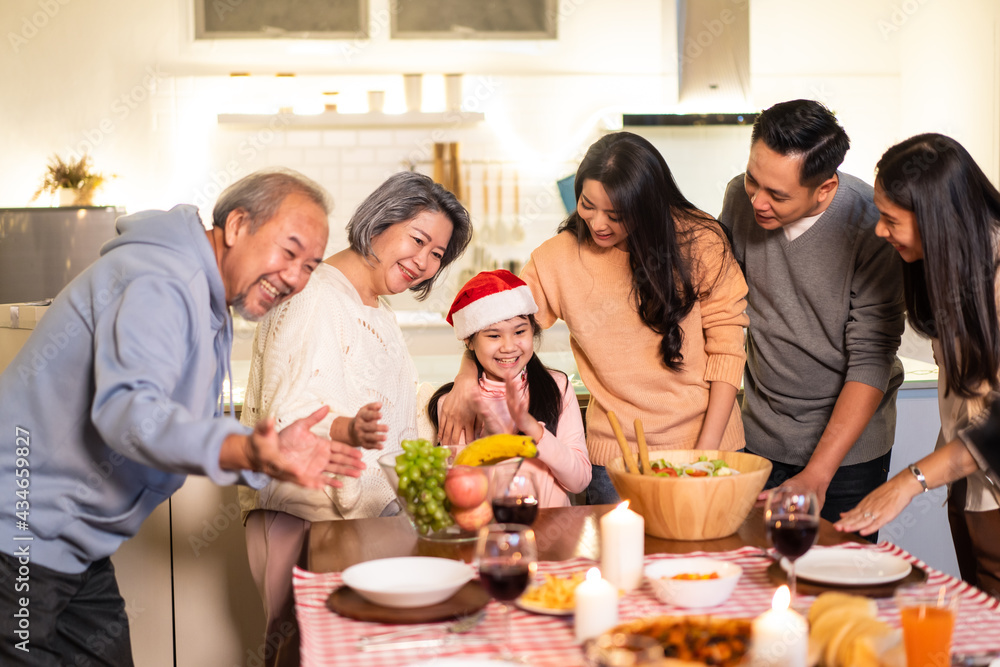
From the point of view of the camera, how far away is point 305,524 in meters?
1.90

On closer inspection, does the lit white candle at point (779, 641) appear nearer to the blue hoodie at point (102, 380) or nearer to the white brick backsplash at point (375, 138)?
the blue hoodie at point (102, 380)

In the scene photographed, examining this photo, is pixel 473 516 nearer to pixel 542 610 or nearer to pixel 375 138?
pixel 542 610

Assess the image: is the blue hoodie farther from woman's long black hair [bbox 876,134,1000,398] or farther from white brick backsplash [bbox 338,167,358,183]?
white brick backsplash [bbox 338,167,358,183]

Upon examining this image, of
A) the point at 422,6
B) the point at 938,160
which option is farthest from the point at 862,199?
the point at 422,6

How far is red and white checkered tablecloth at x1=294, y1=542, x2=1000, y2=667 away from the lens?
3.72ft

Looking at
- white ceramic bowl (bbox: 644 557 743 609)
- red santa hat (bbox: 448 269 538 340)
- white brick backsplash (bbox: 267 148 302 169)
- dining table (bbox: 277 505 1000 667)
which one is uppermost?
white brick backsplash (bbox: 267 148 302 169)

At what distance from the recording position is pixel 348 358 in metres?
1.82

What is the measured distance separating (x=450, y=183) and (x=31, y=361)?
3.89 meters

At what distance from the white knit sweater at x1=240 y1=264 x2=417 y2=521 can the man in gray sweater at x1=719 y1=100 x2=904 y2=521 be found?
3.03ft

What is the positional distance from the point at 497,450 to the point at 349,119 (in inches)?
144

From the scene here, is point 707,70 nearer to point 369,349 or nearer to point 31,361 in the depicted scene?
point 369,349

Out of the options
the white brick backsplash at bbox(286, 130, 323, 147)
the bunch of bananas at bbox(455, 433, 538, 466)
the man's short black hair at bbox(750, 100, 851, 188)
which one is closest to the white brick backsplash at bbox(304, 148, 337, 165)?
the white brick backsplash at bbox(286, 130, 323, 147)

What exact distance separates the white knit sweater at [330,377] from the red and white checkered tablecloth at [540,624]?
40 cm

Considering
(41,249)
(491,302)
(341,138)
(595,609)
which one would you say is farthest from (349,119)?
(595,609)
